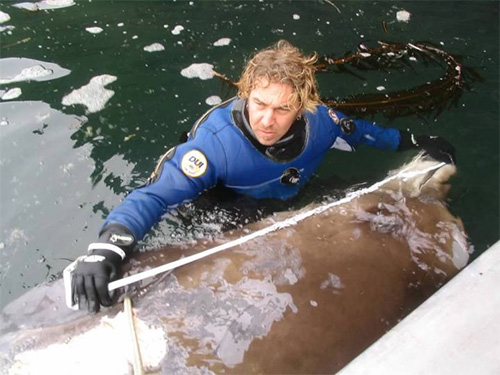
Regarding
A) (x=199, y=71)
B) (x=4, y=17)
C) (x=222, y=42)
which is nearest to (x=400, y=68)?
(x=222, y=42)

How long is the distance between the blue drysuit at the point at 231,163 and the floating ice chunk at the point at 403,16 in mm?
3075

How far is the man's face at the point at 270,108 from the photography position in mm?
2793

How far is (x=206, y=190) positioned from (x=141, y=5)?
3748 millimetres

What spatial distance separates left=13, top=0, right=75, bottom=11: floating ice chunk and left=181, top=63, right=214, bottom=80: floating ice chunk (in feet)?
6.47

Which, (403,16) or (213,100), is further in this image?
(403,16)

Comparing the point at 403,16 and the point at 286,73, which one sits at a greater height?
the point at 286,73

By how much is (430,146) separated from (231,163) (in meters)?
1.60

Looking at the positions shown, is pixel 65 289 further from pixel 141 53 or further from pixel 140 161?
pixel 141 53

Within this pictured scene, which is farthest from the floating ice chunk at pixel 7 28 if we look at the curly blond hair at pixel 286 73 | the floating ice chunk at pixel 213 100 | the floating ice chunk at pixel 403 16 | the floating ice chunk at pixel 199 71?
the floating ice chunk at pixel 403 16

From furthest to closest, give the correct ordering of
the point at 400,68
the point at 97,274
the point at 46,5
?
the point at 46,5 → the point at 400,68 → the point at 97,274

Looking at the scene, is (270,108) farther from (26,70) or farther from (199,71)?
(26,70)

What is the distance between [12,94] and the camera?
4672 mm

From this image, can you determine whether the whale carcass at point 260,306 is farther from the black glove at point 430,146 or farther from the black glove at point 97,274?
the black glove at point 430,146

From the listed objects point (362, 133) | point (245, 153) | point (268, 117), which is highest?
point (268, 117)
